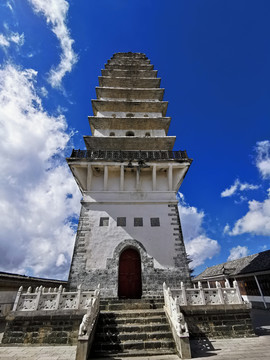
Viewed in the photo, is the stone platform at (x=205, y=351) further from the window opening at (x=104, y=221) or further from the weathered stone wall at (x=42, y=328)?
the window opening at (x=104, y=221)

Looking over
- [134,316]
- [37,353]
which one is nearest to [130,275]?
[134,316]

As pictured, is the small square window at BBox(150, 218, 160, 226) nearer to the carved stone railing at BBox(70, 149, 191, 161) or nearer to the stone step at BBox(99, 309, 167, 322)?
the carved stone railing at BBox(70, 149, 191, 161)

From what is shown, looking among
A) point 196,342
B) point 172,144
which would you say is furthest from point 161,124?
point 196,342

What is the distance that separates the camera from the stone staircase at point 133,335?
6211mm

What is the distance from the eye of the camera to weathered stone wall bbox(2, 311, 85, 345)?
6953 mm

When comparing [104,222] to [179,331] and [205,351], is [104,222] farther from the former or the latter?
[205,351]

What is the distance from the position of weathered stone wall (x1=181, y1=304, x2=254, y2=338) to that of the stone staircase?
3.82 feet

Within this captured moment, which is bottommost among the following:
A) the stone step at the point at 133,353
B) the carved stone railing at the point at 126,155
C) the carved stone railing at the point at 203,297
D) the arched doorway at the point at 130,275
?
the stone step at the point at 133,353

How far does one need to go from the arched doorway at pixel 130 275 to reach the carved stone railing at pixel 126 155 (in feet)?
21.7

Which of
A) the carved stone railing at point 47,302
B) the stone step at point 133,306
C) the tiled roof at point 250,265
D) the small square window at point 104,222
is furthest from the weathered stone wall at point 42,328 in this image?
the tiled roof at point 250,265

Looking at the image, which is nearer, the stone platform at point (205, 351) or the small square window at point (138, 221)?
the stone platform at point (205, 351)

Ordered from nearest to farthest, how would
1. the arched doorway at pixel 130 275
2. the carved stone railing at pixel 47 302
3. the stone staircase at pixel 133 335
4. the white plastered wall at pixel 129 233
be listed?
1. the stone staircase at pixel 133 335
2. the carved stone railing at pixel 47 302
3. the arched doorway at pixel 130 275
4. the white plastered wall at pixel 129 233

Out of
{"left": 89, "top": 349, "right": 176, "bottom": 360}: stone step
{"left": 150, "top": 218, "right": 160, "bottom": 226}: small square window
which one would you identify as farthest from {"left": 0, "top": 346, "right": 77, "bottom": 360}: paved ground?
{"left": 150, "top": 218, "right": 160, "bottom": 226}: small square window

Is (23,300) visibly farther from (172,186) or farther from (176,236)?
(172,186)
